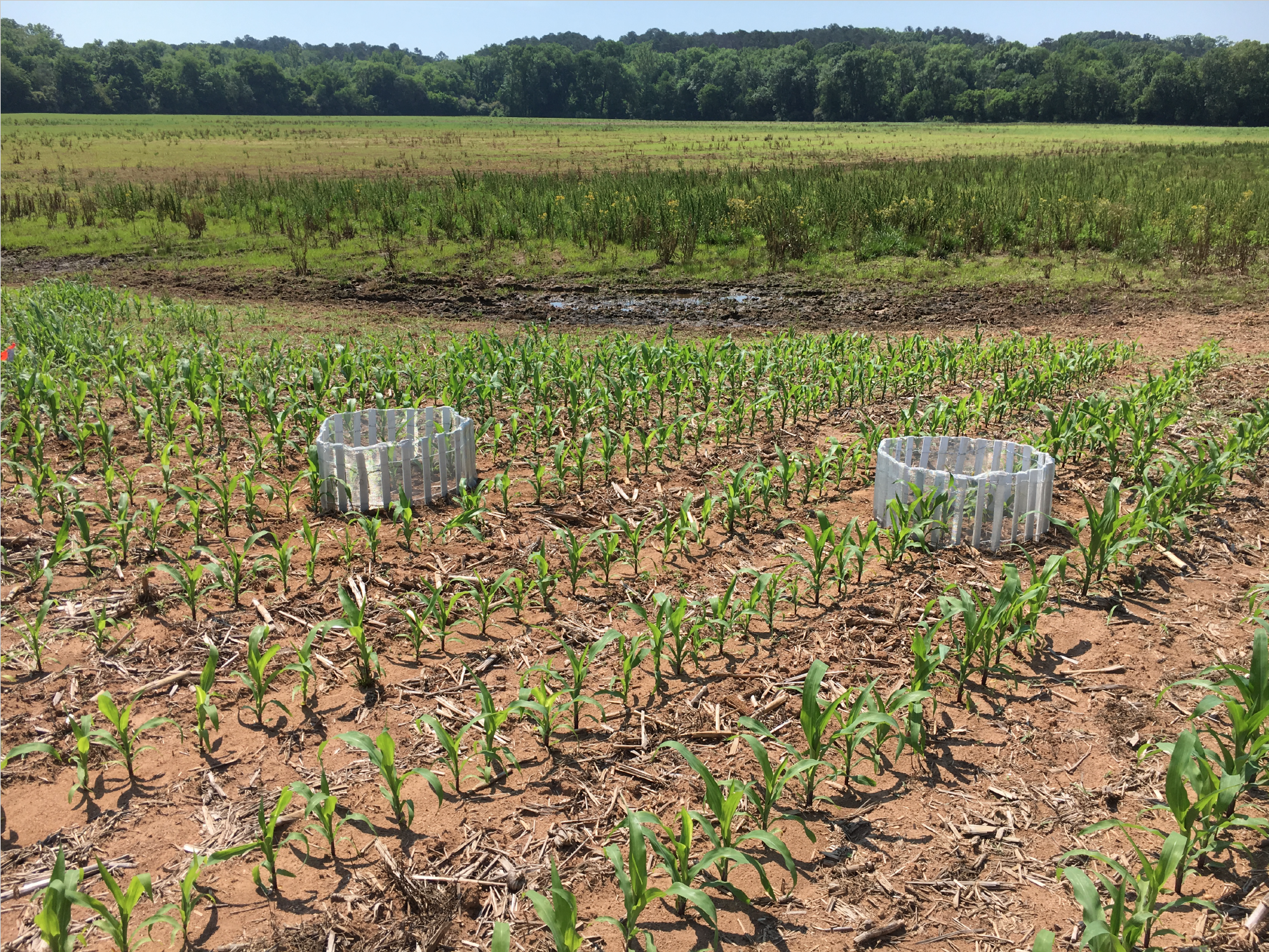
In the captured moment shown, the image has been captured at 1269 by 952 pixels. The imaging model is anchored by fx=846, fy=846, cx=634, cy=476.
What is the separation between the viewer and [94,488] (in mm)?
5527

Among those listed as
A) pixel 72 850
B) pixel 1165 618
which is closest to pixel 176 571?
pixel 72 850

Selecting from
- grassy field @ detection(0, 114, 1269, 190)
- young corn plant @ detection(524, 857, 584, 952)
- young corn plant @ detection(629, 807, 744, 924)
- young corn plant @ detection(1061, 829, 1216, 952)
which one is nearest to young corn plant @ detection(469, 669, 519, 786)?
young corn plant @ detection(629, 807, 744, 924)

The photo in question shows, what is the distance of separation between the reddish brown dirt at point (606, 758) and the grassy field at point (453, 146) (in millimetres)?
26421

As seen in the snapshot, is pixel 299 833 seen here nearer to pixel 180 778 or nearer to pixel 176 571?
pixel 180 778

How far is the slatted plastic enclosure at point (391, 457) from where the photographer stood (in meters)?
5.31

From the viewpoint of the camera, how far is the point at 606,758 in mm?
3338

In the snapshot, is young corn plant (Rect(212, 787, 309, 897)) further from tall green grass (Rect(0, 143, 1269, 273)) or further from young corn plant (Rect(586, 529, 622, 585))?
tall green grass (Rect(0, 143, 1269, 273))

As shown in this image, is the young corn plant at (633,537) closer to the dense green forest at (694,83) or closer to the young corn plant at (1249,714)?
the young corn plant at (1249,714)

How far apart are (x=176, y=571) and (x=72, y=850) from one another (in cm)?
163

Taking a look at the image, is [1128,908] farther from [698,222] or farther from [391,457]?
[698,222]

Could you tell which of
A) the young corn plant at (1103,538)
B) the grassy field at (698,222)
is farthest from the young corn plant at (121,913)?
the grassy field at (698,222)

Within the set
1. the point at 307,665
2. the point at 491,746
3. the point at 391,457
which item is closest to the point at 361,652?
the point at 307,665

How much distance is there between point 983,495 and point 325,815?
12.8ft

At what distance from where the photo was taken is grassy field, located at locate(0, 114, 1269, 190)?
31203 millimetres
